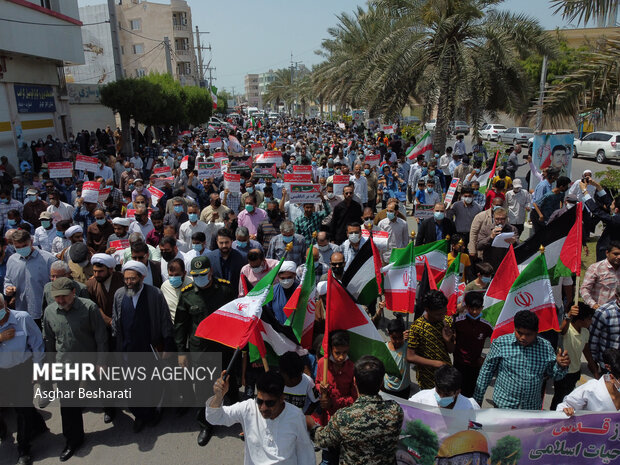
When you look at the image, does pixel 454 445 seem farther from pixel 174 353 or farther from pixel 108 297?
pixel 108 297

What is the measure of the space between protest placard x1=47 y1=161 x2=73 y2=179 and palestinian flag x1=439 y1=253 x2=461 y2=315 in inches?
365

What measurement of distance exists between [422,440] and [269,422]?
3.41 ft

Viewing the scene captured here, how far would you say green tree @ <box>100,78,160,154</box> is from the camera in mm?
25062

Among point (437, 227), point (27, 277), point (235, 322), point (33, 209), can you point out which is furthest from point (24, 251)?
point (437, 227)

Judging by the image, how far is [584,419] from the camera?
134 inches

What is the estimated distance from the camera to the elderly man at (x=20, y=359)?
453 centimetres

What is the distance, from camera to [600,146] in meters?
26.1

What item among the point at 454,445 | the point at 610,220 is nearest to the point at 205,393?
the point at 454,445

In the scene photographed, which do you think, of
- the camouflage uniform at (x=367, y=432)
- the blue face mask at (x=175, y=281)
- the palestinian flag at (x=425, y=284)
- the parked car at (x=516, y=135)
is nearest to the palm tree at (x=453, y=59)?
the palestinian flag at (x=425, y=284)

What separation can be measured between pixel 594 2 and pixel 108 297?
27.0ft

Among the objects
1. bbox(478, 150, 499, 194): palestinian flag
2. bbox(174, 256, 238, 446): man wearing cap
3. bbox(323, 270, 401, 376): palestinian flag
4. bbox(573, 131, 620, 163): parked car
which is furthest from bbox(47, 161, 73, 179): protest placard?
bbox(573, 131, 620, 163): parked car

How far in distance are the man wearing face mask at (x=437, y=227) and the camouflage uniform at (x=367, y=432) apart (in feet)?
15.7

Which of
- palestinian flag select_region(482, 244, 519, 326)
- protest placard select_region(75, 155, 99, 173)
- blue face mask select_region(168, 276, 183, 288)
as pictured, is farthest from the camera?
protest placard select_region(75, 155, 99, 173)

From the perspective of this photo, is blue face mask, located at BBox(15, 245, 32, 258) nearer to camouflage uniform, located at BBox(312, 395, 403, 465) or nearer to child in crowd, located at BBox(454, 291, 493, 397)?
camouflage uniform, located at BBox(312, 395, 403, 465)
